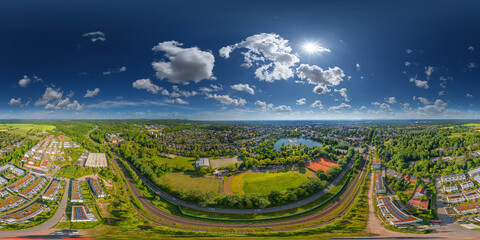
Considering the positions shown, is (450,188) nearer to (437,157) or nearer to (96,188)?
(437,157)

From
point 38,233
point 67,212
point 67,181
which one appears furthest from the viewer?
point 67,181

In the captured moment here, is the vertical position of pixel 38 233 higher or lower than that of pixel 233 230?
higher

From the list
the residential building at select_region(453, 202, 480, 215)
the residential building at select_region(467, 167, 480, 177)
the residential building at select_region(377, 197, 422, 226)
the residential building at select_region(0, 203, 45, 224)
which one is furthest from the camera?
the residential building at select_region(467, 167, 480, 177)

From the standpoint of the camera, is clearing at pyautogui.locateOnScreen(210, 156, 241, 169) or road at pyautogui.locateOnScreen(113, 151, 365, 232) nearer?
road at pyautogui.locateOnScreen(113, 151, 365, 232)

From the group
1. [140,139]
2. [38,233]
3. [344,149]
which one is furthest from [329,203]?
[140,139]

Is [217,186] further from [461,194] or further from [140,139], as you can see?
[140,139]

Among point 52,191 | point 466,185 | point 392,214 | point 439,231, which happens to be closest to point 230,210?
point 392,214

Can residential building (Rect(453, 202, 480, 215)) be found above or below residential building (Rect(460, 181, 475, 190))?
below

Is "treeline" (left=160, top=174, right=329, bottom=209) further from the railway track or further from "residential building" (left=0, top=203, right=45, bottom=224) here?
"residential building" (left=0, top=203, right=45, bottom=224)

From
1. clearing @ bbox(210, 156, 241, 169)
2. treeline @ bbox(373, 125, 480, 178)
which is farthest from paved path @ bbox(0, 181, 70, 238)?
treeline @ bbox(373, 125, 480, 178)
